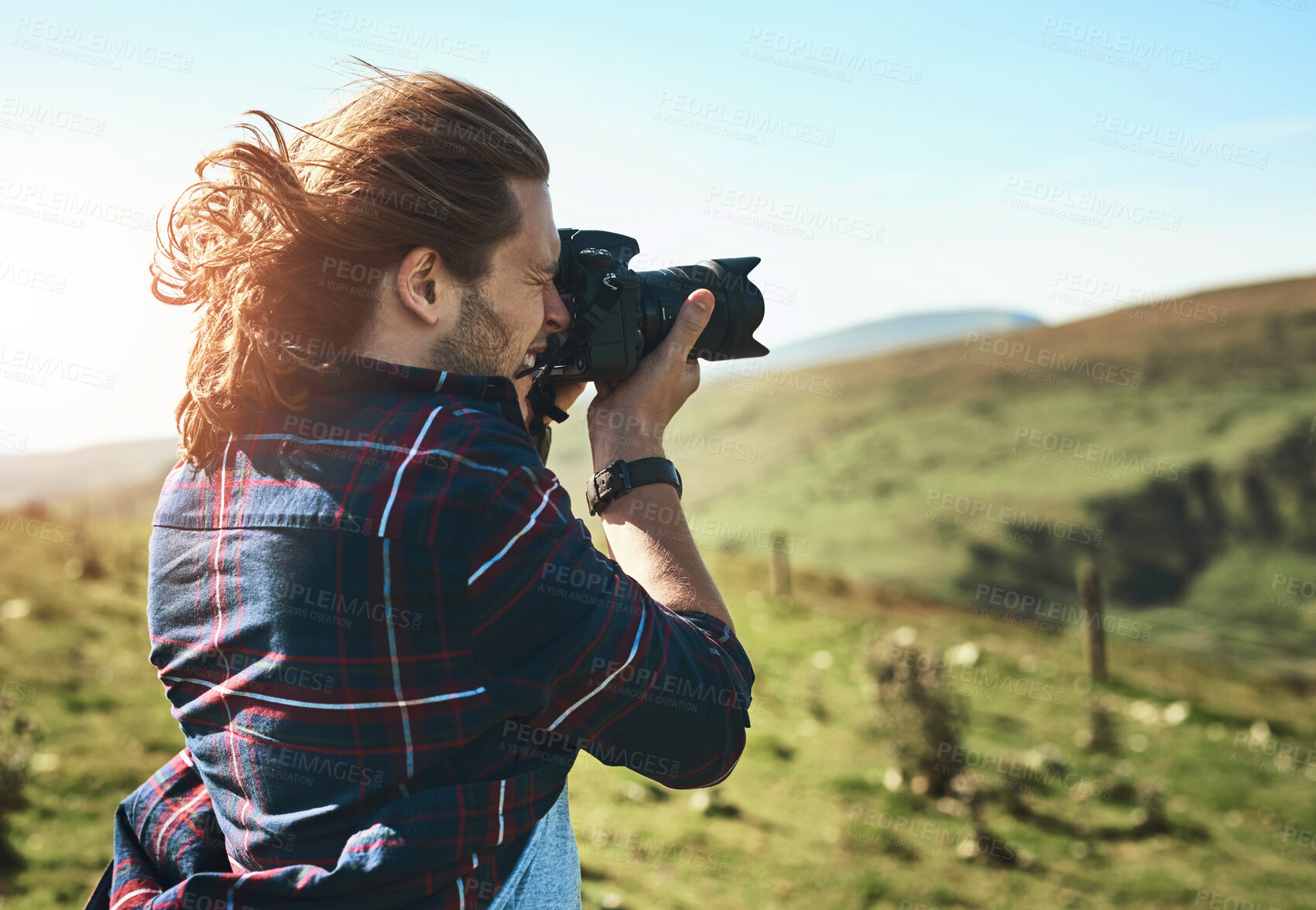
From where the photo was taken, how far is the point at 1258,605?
53.3 feet

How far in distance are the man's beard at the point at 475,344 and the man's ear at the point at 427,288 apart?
0.02m

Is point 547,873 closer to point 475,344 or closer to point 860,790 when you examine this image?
point 475,344

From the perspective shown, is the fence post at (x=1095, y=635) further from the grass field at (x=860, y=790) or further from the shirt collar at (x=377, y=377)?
the shirt collar at (x=377, y=377)

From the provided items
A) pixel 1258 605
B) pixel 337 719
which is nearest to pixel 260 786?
pixel 337 719

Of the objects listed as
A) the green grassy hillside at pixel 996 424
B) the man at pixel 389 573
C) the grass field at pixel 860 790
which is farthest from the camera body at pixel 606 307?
the green grassy hillside at pixel 996 424

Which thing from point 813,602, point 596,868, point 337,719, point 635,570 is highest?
point 635,570

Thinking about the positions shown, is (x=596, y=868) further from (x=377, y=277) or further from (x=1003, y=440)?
(x=1003, y=440)

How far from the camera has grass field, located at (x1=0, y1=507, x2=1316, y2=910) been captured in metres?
5.16

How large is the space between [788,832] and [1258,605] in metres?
14.4

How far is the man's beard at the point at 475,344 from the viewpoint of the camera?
1410 millimetres

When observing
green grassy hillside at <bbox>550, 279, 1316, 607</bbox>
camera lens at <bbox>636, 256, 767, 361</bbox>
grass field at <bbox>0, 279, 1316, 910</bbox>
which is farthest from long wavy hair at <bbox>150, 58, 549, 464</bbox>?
green grassy hillside at <bbox>550, 279, 1316, 607</bbox>

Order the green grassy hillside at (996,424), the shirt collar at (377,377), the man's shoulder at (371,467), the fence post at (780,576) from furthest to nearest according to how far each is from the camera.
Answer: the green grassy hillside at (996,424) → the fence post at (780,576) → the shirt collar at (377,377) → the man's shoulder at (371,467)

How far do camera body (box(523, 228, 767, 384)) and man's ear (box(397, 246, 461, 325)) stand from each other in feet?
1.07

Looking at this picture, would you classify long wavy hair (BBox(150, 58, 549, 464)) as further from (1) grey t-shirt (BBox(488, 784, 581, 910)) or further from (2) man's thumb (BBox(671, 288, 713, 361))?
(1) grey t-shirt (BBox(488, 784, 581, 910))
